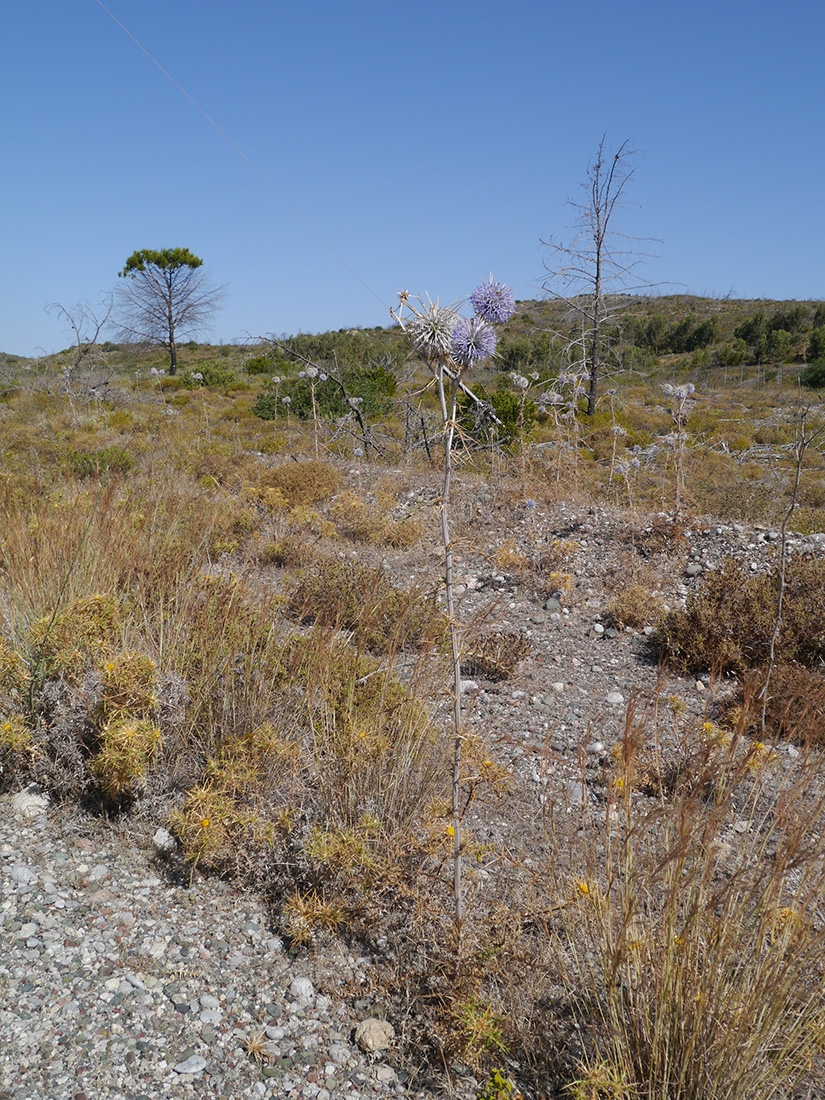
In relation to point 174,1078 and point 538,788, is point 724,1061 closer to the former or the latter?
point 174,1078

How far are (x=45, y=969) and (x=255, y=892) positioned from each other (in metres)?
0.63

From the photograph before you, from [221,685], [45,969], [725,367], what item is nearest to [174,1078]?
[45,969]

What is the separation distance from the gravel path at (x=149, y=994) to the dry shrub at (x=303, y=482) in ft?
17.4

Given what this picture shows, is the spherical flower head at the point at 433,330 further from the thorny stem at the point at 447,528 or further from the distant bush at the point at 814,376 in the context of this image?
the distant bush at the point at 814,376

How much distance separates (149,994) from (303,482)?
610cm

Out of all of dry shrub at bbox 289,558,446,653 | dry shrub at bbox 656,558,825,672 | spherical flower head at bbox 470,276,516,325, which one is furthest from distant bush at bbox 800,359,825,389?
spherical flower head at bbox 470,276,516,325

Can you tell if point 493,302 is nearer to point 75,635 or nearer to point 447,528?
point 447,528

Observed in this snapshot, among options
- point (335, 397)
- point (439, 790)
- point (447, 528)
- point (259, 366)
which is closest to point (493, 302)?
point (447, 528)

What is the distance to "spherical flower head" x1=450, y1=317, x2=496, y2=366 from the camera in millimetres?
1845

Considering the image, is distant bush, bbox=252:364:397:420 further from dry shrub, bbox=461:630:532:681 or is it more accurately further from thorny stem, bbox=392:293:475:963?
thorny stem, bbox=392:293:475:963

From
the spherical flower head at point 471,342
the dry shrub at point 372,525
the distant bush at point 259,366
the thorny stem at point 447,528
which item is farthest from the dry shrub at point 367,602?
the distant bush at point 259,366

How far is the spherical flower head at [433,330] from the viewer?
1.64 metres

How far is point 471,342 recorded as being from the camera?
1850 mm

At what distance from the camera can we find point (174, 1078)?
1492mm
